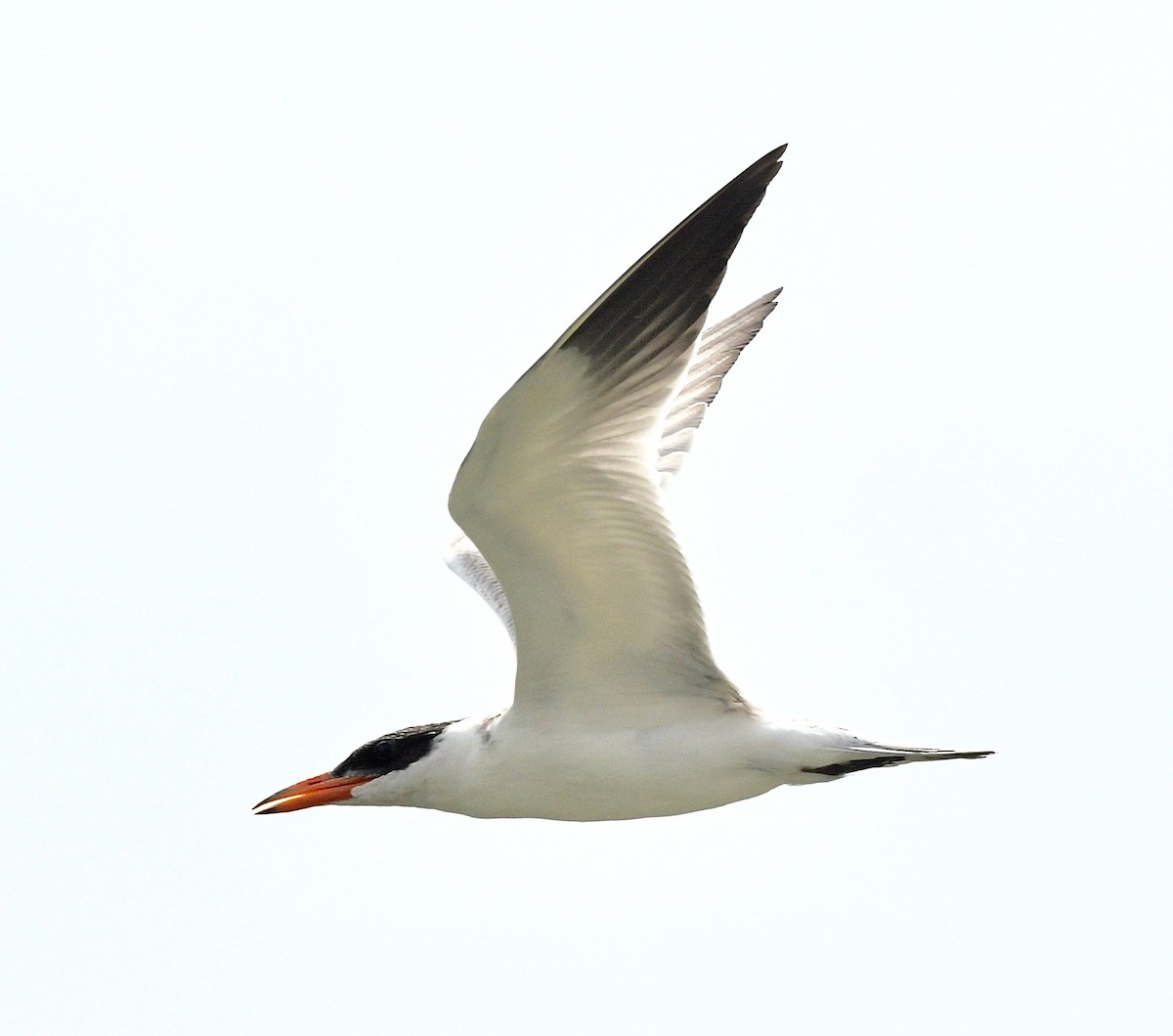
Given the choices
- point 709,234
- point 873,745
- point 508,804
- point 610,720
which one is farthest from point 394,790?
point 709,234

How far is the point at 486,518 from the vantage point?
28.3 ft

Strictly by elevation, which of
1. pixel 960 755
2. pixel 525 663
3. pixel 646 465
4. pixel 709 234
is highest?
pixel 709 234

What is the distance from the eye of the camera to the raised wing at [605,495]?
320 inches

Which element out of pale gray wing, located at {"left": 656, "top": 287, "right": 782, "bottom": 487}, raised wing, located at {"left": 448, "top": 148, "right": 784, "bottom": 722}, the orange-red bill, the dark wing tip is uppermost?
pale gray wing, located at {"left": 656, "top": 287, "right": 782, "bottom": 487}

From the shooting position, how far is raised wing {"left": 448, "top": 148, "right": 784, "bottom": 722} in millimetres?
8133

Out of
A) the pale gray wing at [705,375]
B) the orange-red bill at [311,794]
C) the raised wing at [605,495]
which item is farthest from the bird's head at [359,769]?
the pale gray wing at [705,375]

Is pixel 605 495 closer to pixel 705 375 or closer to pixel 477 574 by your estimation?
pixel 477 574

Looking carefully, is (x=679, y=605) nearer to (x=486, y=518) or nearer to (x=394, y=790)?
(x=486, y=518)

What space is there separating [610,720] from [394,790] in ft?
4.12

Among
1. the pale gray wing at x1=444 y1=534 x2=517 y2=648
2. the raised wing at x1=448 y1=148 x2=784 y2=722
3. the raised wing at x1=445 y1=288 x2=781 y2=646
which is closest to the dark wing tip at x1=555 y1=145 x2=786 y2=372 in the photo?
the raised wing at x1=448 y1=148 x2=784 y2=722

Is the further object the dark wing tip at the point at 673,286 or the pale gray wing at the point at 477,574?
the pale gray wing at the point at 477,574

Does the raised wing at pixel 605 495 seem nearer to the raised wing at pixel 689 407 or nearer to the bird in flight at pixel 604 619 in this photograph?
the bird in flight at pixel 604 619

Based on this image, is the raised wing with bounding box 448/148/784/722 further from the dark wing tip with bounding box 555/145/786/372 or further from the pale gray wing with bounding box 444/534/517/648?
the pale gray wing with bounding box 444/534/517/648

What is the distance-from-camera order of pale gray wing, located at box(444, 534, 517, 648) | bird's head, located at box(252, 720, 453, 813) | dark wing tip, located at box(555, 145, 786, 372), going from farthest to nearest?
pale gray wing, located at box(444, 534, 517, 648) → bird's head, located at box(252, 720, 453, 813) → dark wing tip, located at box(555, 145, 786, 372)
